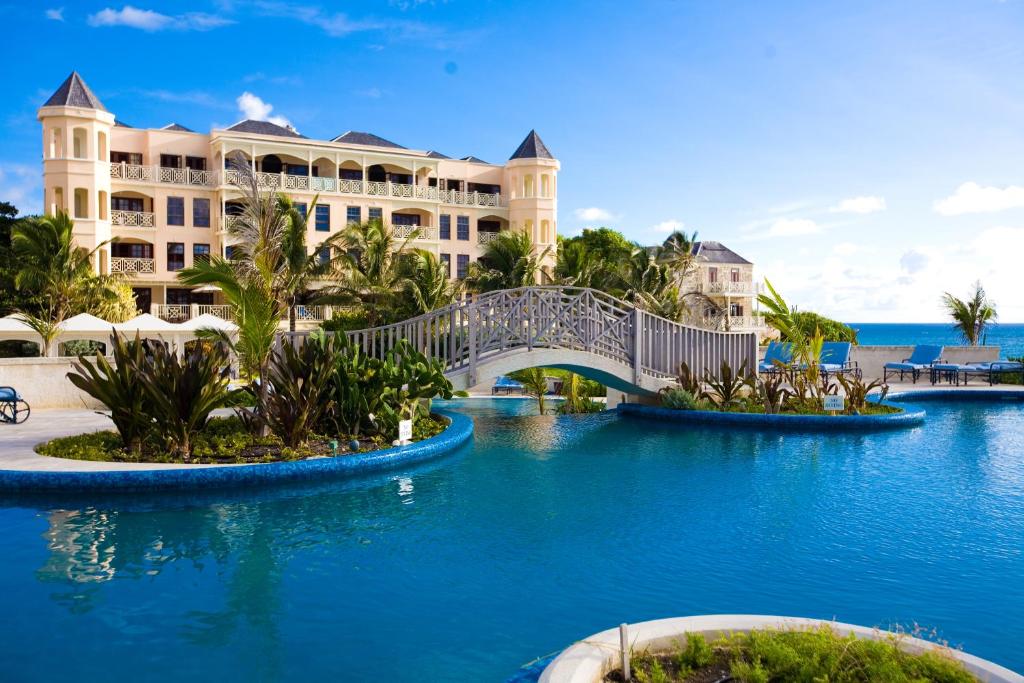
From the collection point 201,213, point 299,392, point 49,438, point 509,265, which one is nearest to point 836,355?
point 509,265

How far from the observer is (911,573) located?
5.97 meters

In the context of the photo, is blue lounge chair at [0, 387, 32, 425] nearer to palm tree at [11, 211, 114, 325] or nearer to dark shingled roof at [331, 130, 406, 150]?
palm tree at [11, 211, 114, 325]

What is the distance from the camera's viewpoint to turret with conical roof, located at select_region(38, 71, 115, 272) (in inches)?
1193

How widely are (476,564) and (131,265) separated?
2962cm

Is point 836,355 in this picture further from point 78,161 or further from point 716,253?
point 716,253

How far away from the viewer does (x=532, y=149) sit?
38875 mm

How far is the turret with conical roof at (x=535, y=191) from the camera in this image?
126ft

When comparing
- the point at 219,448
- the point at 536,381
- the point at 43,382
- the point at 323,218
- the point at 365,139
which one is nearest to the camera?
A: the point at 219,448

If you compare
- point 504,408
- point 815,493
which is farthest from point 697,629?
point 504,408

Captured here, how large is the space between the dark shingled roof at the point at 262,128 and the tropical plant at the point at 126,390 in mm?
27218

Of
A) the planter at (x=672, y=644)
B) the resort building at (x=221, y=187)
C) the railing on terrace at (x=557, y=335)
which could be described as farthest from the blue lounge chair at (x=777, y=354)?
the resort building at (x=221, y=187)

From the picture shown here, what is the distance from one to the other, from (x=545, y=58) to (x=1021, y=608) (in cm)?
1556

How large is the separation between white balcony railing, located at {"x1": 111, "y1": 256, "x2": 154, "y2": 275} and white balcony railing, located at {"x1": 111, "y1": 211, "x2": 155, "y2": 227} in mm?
1431

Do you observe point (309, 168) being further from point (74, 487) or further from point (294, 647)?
point (294, 647)
